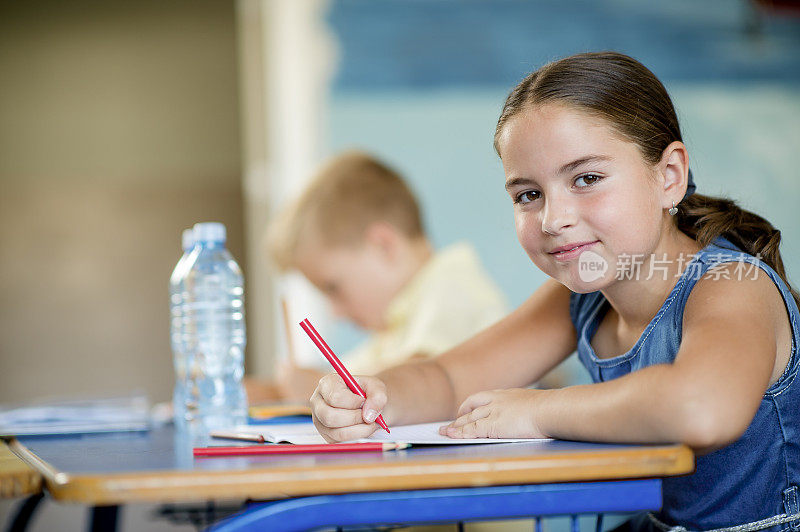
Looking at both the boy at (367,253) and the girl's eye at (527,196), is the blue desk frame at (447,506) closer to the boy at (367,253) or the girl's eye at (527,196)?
the girl's eye at (527,196)

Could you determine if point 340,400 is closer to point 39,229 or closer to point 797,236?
point 797,236

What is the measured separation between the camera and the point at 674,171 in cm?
108

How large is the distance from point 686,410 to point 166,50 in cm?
469

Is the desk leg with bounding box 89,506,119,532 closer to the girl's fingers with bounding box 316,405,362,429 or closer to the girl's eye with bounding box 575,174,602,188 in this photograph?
the girl's fingers with bounding box 316,405,362,429

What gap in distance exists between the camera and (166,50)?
4.95 metres

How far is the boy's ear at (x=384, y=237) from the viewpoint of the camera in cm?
223

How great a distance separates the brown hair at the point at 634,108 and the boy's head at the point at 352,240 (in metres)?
1.15

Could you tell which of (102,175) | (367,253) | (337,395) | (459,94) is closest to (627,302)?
(337,395)

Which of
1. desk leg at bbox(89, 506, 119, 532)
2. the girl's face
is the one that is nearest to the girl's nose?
the girl's face

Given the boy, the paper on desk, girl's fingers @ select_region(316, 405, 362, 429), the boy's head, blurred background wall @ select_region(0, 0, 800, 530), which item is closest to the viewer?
girl's fingers @ select_region(316, 405, 362, 429)

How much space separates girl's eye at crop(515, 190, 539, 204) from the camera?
1.03 metres

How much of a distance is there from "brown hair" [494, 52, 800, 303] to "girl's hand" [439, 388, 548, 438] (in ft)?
1.11

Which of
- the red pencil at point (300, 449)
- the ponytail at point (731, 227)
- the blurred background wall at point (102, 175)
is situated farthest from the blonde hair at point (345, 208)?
the blurred background wall at point (102, 175)

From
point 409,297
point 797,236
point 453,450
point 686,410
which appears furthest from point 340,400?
point 797,236
